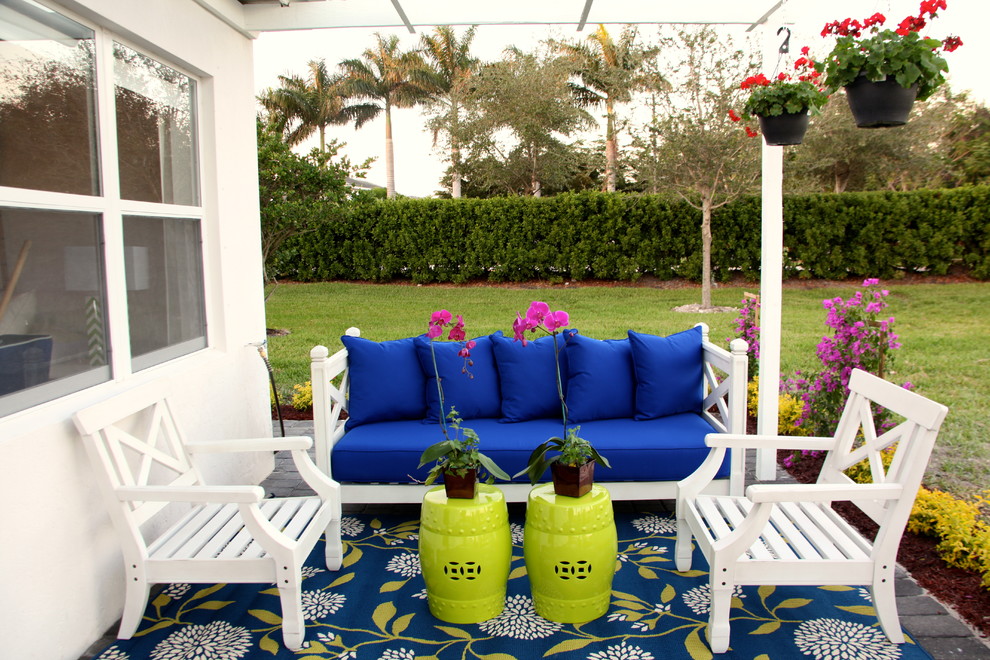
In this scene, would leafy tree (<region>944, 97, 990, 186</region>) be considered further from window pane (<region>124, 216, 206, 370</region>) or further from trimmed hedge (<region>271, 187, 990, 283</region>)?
window pane (<region>124, 216, 206, 370</region>)

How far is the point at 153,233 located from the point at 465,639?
7.16 feet

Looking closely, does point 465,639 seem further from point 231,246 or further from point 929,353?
point 929,353

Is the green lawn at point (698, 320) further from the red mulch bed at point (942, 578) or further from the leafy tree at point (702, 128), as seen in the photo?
the leafy tree at point (702, 128)

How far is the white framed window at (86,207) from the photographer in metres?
2.39

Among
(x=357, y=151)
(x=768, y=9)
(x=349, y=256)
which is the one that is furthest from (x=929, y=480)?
(x=357, y=151)

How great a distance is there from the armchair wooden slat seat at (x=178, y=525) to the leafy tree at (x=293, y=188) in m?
6.82

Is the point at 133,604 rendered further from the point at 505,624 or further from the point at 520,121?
the point at 520,121

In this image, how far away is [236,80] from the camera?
4074 millimetres

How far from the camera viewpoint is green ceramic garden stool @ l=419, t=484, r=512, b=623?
8.68 ft

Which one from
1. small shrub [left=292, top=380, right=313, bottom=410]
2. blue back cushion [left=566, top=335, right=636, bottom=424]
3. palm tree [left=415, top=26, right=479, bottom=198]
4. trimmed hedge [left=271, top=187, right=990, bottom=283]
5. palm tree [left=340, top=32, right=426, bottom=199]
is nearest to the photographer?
blue back cushion [left=566, top=335, right=636, bottom=424]

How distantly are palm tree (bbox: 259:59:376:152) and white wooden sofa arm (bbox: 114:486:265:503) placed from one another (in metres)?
24.9

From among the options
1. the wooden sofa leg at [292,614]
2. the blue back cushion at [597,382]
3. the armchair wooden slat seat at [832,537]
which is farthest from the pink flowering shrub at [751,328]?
the wooden sofa leg at [292,614]

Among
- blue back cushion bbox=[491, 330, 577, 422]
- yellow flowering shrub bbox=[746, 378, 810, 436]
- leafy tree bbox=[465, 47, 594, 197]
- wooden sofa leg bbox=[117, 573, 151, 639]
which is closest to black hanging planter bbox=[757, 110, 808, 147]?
blue back cushion bbox=[491, 330, 577, 422]

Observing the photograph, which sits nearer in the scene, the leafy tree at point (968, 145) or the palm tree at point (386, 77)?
the leafy tree at point (968, 145)
